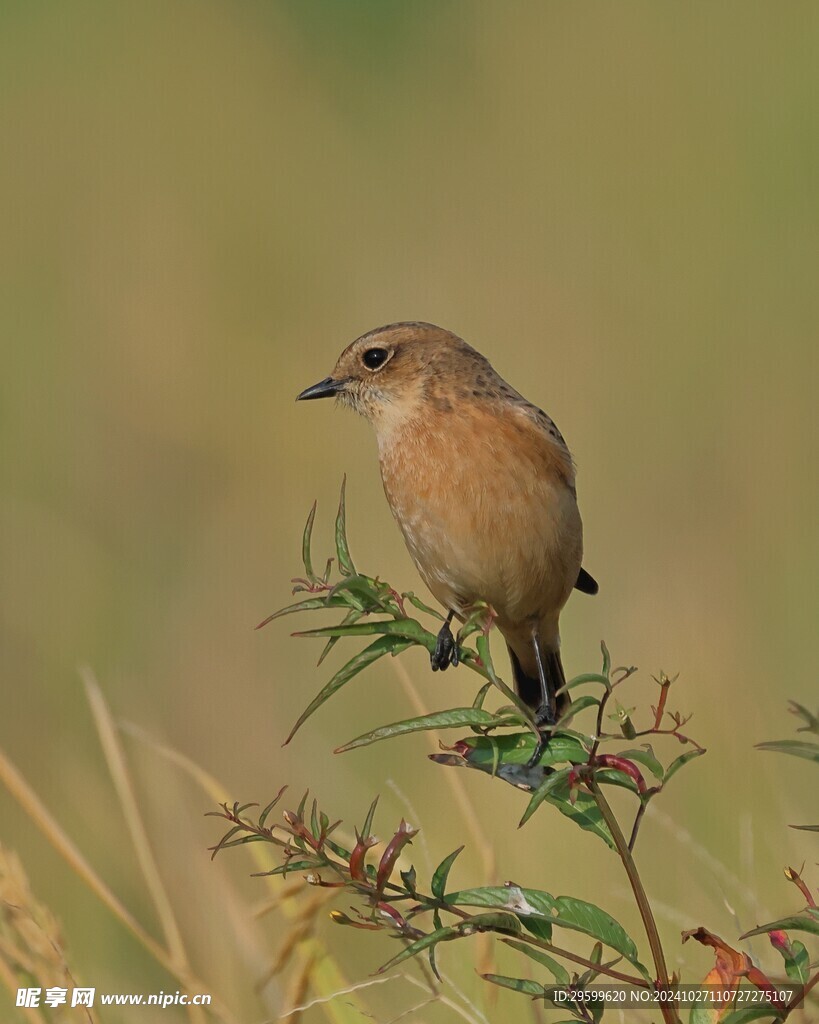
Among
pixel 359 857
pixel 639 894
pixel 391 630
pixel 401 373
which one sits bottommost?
pixel 639 894

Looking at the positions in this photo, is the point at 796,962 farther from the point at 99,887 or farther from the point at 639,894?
the point at 99,887

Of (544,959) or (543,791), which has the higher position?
(543,791)

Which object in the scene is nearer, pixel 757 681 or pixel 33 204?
pixel 757 681

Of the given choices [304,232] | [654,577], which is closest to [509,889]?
[654,577]

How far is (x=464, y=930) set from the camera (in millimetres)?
2047

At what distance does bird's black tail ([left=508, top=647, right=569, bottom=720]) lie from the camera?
4473 millimetres

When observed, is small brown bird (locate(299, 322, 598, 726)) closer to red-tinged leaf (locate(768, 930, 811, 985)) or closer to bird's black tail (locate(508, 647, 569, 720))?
bird's black tail (locate(508, 647, 569, 720))

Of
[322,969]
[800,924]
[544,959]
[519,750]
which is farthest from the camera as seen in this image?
[322,969]

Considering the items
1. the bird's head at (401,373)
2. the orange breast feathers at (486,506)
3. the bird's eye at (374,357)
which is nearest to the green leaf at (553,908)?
the orange breast feathers at (486,506)

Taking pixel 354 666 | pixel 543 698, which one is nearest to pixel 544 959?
pixel 354 666

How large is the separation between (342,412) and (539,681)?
3012mm

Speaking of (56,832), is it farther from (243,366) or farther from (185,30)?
(185,30)

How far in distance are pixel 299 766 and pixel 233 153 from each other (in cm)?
517

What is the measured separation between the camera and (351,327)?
7.29 m
